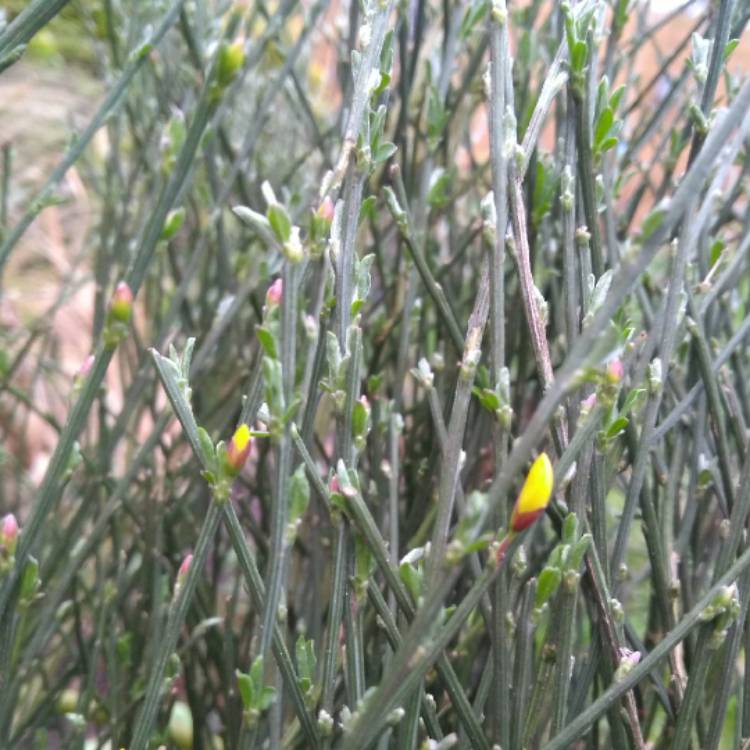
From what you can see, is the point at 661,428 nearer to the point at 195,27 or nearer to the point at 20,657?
the point at 20,657

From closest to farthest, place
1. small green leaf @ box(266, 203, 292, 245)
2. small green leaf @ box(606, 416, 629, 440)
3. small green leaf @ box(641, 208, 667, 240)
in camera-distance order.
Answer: small green leaf @ box(641, 208, 667, 240) < small green leaf @ box(266, 203, 292, 245) < small green leaf @ box(606, 416, 629, 440)

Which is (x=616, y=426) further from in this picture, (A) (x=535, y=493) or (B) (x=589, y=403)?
(A) (x=535, y=493)

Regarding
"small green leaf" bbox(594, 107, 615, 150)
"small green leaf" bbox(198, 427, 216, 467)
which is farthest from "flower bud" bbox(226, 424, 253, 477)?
"small green leaf" bbox(594, 107, 615, 150)

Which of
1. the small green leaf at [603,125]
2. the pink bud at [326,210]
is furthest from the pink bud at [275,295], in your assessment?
the small green leaf at [603,125]

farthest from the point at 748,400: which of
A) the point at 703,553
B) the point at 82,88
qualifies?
the point at 82,88

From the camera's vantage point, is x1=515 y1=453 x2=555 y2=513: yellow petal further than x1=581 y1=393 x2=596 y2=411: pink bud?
No

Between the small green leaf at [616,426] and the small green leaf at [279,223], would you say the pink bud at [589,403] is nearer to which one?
the small green leaf at [616,426]

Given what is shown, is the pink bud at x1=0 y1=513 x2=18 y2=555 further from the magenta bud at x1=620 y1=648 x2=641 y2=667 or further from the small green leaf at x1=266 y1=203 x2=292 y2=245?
the magenta bud at x1=620 y1=648 x2=641 y2=667

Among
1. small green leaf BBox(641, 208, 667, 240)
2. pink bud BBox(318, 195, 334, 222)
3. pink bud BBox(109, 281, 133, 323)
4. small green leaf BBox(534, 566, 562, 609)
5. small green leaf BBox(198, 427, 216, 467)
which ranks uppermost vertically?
pink bud BBox(318, 195, 334, 222)
